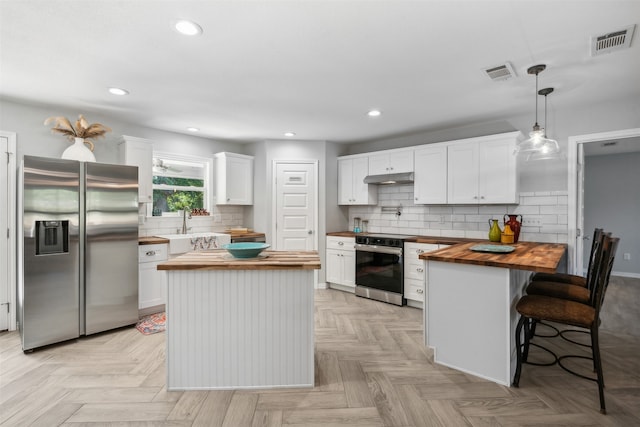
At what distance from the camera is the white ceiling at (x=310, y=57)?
188 cm

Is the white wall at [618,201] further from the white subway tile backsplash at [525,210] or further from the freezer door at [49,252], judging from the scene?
the freezer door at [49,252]

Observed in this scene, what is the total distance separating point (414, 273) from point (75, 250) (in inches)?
147

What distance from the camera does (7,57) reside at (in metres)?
2.41

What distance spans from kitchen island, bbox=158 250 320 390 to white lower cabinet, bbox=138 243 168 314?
1.75m

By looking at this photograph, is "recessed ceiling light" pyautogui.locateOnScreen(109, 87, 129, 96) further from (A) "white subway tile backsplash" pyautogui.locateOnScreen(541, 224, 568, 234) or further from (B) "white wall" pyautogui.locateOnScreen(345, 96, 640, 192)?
(A) "white subway tile backsplash" pyautogui.locateOnScreen(541, 224, 568, 234)

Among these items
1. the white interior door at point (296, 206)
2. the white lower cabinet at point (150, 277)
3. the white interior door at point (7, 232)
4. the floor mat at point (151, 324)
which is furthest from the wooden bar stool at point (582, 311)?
the white interior door at point (7, 232)

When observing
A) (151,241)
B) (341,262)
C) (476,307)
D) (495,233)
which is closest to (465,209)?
(495,233)

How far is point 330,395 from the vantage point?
222cm

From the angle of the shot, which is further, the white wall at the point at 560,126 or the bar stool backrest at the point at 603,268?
the white wall at the point at 560,126

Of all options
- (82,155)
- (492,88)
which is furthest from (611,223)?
(82,155)

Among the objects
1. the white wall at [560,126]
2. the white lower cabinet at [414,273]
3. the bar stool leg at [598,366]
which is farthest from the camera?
the white lower cabinet at [414,273]

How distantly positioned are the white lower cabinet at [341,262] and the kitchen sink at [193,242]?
1576mm

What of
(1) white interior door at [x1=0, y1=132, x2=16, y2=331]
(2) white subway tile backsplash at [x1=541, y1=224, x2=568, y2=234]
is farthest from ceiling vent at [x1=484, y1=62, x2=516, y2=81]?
(1) white interior door at [x1=0, y1=132, x2=16, y2=331]

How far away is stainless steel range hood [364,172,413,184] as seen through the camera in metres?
4.51
